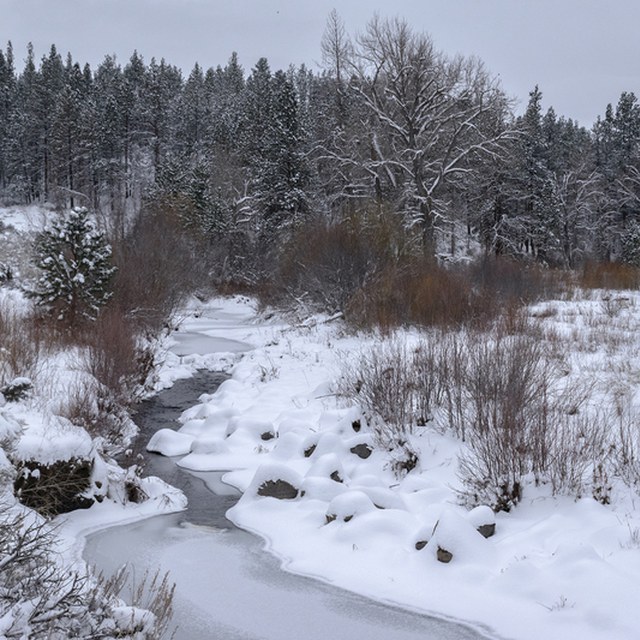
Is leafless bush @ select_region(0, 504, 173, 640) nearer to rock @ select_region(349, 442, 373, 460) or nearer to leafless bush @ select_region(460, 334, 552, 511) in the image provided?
leafless bush @ select_region(460, 334, 552, 511)

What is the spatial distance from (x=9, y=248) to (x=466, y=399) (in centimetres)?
2849

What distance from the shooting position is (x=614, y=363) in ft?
31.9

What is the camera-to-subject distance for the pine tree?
15125mm

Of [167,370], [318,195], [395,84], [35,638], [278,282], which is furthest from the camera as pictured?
[318,195]

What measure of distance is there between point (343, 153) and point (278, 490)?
23.6m

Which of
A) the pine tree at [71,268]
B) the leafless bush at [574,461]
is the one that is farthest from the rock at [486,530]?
the pine tree at [71,268]

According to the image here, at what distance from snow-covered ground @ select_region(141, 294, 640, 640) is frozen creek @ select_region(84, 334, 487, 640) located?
203 mm

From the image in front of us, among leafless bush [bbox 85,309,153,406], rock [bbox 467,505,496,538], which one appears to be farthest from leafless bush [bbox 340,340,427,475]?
leafless bush [bbox 85,309,153,406]

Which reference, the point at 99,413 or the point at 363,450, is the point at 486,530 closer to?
the point at 363,450

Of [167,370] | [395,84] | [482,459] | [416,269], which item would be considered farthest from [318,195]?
[482,459]

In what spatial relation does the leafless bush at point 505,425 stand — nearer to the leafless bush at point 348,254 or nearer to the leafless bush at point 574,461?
the leafless bush at point 574,461

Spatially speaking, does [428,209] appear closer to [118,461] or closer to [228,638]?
[118,461]

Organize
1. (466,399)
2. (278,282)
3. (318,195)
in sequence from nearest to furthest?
1. (466,399)
2. (278,282)
3. (318,195)

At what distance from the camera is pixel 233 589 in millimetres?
5094
